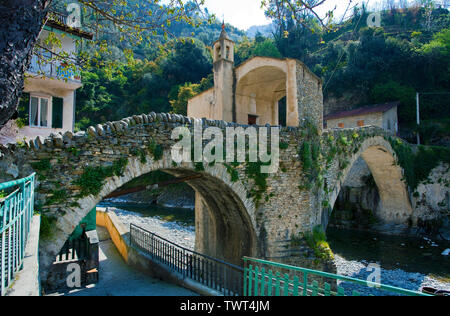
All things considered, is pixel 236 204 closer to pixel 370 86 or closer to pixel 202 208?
pixel 202 208

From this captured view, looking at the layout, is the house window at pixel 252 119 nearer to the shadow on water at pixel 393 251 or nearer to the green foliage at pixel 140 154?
the green foliage at pixel 140 154

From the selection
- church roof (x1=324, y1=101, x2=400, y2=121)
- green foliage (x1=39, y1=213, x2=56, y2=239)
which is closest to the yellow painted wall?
green foliage (x1=39, y1=213, x2=56, y2=239)

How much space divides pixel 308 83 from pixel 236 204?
5363 millimetres

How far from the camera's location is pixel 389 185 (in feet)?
70.3

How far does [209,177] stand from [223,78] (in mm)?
5953

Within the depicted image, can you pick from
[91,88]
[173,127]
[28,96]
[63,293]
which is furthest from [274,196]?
[91,88]

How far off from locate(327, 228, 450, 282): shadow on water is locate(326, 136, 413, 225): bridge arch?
240cm

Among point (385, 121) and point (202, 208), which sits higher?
point (385, 121)

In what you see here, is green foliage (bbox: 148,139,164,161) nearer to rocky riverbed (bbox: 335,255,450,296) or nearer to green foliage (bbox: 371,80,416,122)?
rocky riverbed (bbox: 335,255,450,296)

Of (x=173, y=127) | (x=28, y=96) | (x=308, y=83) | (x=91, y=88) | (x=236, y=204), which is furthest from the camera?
(x=91, y=88)

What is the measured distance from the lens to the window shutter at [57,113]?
12.0m

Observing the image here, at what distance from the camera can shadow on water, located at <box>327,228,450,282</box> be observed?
13.9 meters

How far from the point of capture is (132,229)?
11195mm
